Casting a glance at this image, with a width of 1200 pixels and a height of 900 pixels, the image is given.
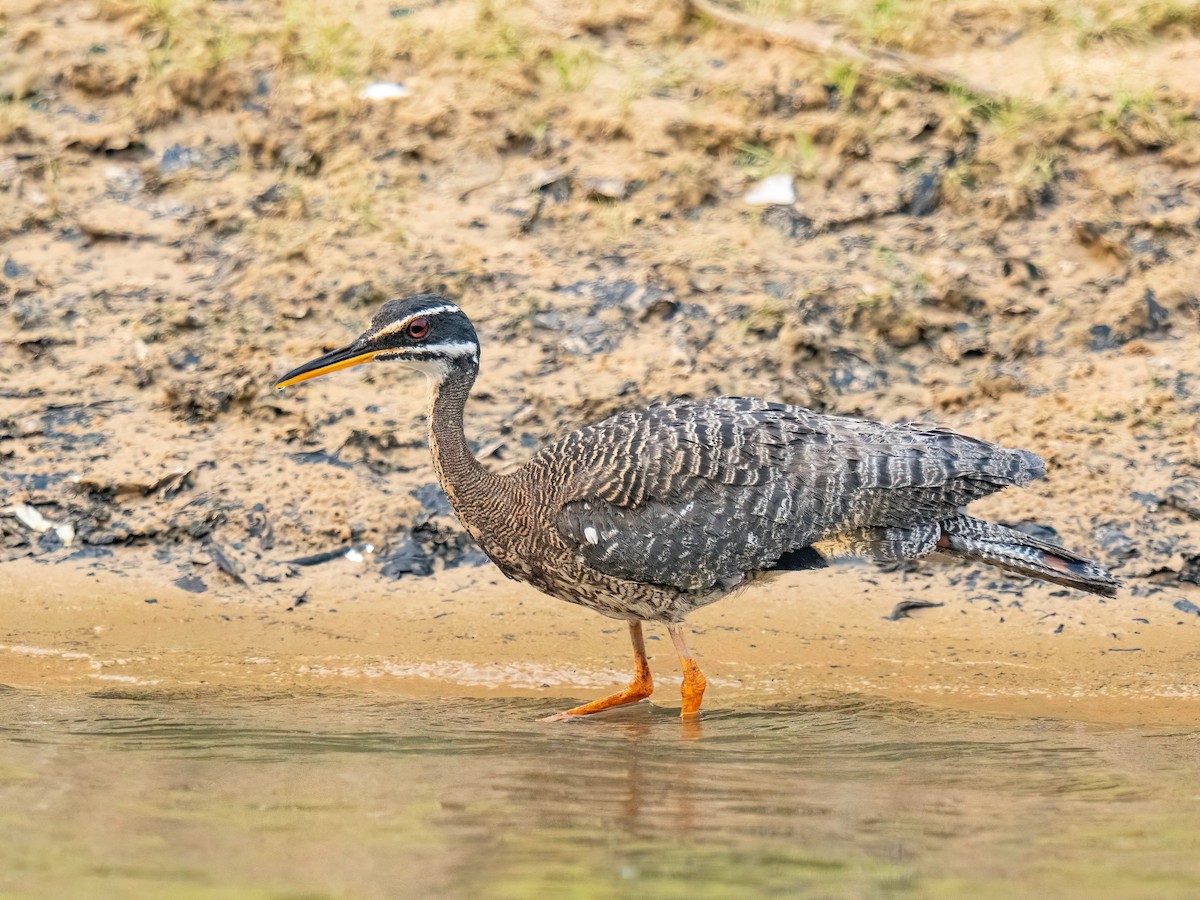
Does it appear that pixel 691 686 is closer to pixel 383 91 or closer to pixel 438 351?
pixel 438 351

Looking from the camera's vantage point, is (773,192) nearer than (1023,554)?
No

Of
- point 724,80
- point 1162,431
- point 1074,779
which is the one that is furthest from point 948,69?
point 1074,779

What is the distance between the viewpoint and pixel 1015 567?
7.23 m

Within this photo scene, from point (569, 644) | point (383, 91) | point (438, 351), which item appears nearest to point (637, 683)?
point (569, 644)

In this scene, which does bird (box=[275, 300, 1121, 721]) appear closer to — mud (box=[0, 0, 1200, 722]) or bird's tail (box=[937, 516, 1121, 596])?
bird's tail (box=[937, 516, 1121, 596])

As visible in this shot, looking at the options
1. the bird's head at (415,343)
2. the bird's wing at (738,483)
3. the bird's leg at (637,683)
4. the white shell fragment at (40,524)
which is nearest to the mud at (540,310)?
the white shell fragment at (40,524)

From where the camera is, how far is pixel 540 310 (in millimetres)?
9617

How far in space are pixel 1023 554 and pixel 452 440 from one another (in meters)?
2.61

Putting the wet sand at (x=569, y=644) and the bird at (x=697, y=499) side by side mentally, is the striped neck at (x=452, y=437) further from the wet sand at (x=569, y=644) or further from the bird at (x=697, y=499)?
the wet sand at (x=569, y=644)

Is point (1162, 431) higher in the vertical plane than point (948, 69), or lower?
lower

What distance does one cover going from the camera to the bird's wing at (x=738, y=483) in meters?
7.07

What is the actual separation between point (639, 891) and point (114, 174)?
7.36 m

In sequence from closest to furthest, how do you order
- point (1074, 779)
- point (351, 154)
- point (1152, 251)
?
1. point (1074, 779)
2. point (1152, 251)
3. point (351, 154)

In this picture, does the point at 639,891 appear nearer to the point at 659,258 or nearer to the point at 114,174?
the point at 659,258
